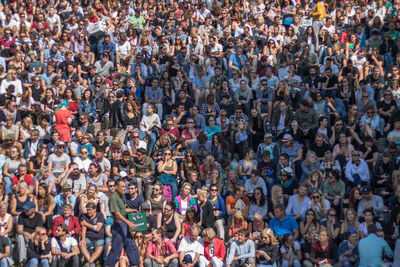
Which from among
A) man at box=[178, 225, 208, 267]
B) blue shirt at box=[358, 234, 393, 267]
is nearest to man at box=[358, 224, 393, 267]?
blue shirt at box=[358, 234, 393, 267]

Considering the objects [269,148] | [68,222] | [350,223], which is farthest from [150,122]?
[350,223]

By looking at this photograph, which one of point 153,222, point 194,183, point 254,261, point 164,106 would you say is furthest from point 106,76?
point 254,261

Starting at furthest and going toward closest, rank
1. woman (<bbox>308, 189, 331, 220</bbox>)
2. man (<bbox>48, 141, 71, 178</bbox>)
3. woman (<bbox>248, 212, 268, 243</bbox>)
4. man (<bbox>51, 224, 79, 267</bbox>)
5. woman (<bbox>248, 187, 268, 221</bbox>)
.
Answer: man (<bbox>48, 141, 71, 178</bbox>) < woman (<bbox>248, 187, 268, 221</bbox>) < woman (<bbox>308, 189, 331, 220</bbox>) < woman (<bbox>248, 212, 268, 243</bbox>) < man (<bbox>51, 224, 79, 267</bbox>)

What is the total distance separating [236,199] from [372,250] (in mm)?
2995

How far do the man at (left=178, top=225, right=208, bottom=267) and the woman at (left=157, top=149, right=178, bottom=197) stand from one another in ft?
6.03

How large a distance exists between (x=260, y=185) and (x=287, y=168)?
67cm

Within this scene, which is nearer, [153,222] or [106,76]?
[153,222]

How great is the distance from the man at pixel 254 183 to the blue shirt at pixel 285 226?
1.09 meters

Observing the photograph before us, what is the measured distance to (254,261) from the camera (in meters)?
13.4

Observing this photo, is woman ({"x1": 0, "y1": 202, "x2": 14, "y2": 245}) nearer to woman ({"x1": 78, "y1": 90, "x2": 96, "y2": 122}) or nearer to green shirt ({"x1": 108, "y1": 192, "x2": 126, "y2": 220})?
green shirt ({"x1": 108, "y1": 192, "x2": 126, "y2": 220})

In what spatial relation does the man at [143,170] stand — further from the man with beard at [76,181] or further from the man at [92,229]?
the man at [92,229]

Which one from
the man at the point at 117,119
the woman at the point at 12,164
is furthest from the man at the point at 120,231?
the man at the point at 117,119

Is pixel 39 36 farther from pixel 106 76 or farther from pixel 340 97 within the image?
pixel 340 97

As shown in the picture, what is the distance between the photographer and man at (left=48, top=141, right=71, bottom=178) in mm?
15812
